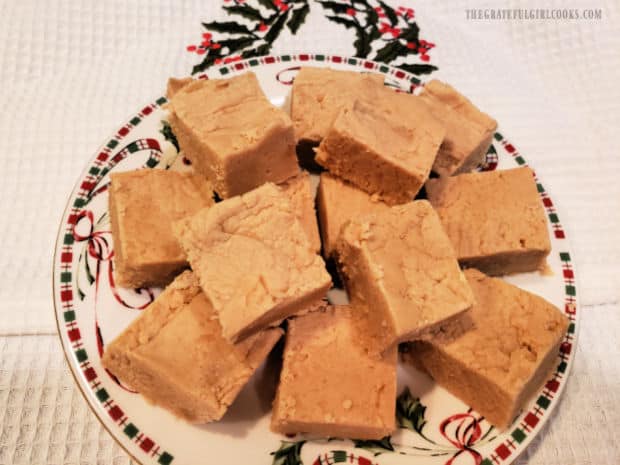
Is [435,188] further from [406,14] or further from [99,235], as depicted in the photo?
[406,14]

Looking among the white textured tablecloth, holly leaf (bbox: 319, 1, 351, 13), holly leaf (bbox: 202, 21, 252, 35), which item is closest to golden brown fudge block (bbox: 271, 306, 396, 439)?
the white textured tablecloth

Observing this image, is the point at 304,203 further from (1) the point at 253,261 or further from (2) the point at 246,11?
(2) the point at 246,11

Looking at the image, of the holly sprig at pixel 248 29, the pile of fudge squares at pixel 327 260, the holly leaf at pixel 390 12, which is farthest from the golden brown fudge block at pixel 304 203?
the holly leaf at pixel 390 12

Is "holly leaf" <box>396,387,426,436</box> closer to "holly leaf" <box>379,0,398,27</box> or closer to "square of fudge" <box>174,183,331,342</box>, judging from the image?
"square of fudge" <box>174,183,331,342</box>

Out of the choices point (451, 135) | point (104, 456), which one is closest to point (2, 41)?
point (104, 456)

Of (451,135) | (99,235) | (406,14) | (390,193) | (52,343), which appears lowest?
(52,343)

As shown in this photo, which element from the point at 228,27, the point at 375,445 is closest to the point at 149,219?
the point at 375,445

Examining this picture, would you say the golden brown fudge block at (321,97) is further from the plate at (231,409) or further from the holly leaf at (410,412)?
the holly leaf at (410,412)
